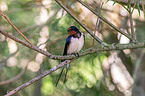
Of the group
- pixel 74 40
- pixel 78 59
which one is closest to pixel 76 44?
pixel 74 40

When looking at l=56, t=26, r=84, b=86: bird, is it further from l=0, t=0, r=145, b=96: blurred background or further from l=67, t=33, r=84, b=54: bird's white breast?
l=0, t=0, r=145, b=96: blurred background

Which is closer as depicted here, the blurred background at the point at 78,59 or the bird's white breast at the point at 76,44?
the bird's white breast at the point at 76,44

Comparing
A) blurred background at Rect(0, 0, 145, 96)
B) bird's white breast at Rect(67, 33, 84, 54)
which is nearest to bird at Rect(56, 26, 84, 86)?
bird's white breast at Rect(67, 33, 84, 54)

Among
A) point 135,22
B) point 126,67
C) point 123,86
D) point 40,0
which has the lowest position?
point 123,86

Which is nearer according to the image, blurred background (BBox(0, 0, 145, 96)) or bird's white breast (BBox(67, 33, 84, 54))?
bird's white breast (BBox(67, 33, 84, 54))

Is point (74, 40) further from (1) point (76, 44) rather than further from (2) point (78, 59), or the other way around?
(2) point (78, 59)

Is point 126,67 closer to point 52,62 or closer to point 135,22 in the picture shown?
point 135,22

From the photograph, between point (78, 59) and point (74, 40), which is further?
point (78, 59)

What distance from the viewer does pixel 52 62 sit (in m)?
4.52

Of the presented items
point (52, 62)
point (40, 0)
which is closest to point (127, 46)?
point (52, 62)

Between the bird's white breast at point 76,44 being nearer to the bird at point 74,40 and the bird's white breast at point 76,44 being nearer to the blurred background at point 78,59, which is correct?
the bird at point 74,40

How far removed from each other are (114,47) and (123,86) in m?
1.82

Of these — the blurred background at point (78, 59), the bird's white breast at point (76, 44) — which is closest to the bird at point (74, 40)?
the bird's white breast at point (76, 44)

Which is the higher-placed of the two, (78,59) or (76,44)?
(76,44)
